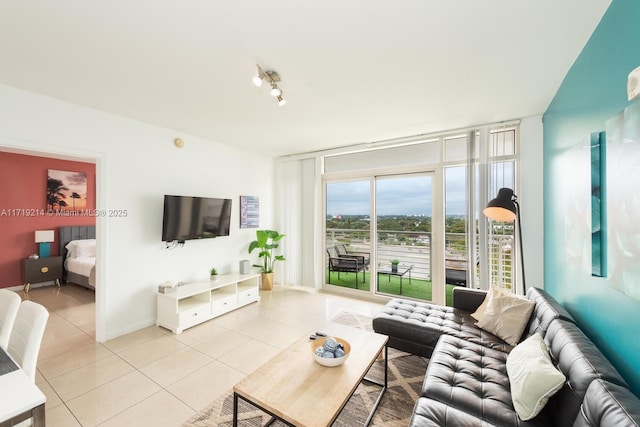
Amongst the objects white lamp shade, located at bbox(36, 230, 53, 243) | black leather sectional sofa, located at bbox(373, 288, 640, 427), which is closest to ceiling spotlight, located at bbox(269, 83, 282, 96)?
black leather sectional sofa, located at bbox(373, 288, 640, 427)

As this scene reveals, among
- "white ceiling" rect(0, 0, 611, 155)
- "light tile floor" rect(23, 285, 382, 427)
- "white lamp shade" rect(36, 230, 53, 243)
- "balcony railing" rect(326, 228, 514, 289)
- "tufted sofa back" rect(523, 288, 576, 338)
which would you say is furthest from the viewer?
"white lamp shade" rect(36, 230, 53, 243)

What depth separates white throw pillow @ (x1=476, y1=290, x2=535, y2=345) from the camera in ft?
7.00

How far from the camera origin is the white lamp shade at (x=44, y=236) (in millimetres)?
4816

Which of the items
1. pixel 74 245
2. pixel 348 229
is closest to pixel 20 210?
pixel 74 245

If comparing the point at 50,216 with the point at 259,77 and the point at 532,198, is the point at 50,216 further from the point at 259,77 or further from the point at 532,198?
the point at 532,198

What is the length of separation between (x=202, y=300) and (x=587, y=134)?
4.28 metres

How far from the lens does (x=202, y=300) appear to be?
144 inches

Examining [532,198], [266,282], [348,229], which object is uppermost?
[532,198]

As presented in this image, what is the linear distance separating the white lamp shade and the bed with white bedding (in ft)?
0.59

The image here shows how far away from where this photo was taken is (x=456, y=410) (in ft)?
4.58

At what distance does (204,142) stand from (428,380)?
4060mm

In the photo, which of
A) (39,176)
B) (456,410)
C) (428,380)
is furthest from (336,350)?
(39,176)

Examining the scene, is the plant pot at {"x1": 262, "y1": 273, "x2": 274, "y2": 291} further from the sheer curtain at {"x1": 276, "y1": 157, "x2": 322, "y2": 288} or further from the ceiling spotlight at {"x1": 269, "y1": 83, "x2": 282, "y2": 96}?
the ceiling spotlight at {"x1": 269, "y1": 83, "x2": 282, "y2": 96}

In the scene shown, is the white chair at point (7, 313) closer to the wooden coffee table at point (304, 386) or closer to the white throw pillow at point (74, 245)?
the wooden coffee table at point (304, 386)
